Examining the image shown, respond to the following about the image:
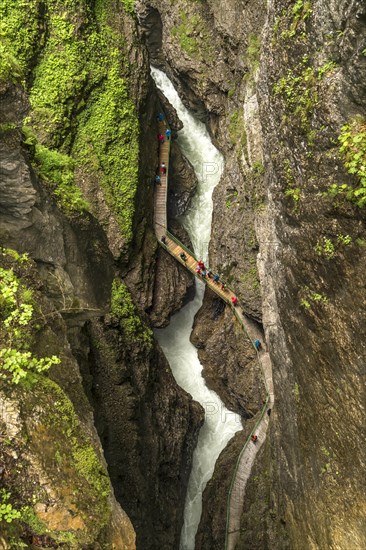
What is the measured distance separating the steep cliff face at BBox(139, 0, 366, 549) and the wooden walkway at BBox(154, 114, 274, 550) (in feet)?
2.79

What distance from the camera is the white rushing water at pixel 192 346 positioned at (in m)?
20.8

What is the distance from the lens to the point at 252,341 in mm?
19781

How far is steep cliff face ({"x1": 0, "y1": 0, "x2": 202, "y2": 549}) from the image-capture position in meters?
6.86

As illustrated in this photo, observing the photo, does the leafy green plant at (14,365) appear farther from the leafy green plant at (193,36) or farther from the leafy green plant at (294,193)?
the leafy green plant at (193,36)

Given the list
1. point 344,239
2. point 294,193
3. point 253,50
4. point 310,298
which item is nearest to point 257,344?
point 310,298

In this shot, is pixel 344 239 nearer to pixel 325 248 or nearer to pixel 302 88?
pixel 325 248

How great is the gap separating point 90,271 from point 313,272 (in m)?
5.68

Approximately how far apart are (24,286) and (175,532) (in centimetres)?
1437

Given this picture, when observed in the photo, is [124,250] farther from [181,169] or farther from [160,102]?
[160,102]

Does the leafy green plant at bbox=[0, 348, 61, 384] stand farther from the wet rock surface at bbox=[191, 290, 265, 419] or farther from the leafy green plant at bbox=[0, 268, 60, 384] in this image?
the wet rock surface at bbox=[191, 290, 265, 419]

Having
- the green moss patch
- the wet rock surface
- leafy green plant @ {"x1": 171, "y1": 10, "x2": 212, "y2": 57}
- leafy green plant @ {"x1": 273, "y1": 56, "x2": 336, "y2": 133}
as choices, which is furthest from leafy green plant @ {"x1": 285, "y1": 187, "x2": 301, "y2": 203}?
leafy green plant @ {"x1": 171, "y1": 10, "x2": 212, "y2": 57}

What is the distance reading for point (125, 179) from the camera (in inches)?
764

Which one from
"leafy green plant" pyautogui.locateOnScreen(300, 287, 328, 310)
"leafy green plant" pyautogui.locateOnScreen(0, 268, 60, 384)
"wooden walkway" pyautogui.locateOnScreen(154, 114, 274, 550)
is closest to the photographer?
"leafy green plant" pyautogui.locateOnScreen(0, 268, 60, 384)

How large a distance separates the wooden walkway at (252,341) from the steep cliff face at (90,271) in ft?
2.27
